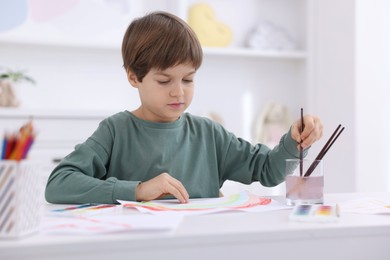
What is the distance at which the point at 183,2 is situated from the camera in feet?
10.7

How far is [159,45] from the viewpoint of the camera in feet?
4.50

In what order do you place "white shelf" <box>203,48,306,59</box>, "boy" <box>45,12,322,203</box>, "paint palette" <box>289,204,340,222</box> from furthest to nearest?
"white shelf" <box>203,48,306,59</box>, "boy" <box>45,12,322,203</box>, "paint palette" <box>289,204,340,222</box>

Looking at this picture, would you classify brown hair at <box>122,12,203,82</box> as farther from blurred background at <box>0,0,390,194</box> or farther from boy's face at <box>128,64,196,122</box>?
blurred background at <box>0,0,390,194</box>

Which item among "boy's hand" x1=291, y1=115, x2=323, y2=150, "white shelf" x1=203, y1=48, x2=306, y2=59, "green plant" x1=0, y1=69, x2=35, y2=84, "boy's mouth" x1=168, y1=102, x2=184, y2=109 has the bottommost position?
"boy's hand" x1=291, y1=115, x2=323, y2=150

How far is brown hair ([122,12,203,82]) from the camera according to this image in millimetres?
1361

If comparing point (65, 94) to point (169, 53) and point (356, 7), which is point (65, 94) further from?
point (169, 53)

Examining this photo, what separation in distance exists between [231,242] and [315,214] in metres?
0.18

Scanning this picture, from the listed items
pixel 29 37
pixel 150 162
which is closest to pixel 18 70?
pixel 29 37

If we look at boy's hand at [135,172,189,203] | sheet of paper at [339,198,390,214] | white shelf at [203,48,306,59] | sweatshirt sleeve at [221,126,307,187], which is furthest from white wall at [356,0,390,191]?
boy's hand at [135,172,189,203]

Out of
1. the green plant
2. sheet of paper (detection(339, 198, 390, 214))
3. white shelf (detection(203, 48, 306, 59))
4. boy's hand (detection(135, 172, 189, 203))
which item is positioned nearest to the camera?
sheet of paper (detection(339, 198, 390, 214))

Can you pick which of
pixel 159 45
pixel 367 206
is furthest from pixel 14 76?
pixel 367 206

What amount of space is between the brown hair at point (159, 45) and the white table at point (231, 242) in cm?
57

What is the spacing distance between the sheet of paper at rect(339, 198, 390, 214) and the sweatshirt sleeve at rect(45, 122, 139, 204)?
0.40 meters

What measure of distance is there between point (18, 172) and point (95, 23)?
8.60ft
